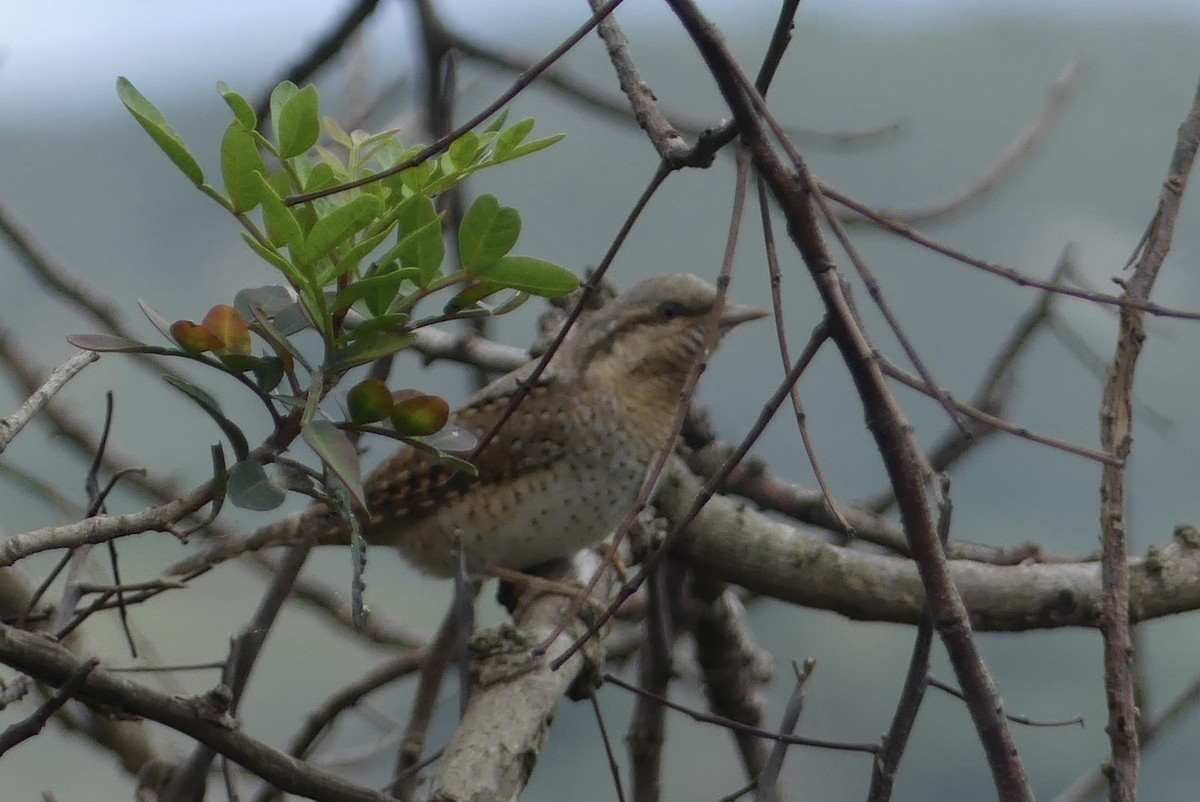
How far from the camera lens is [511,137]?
838 mm

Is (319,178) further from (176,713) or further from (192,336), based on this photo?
(176,713)

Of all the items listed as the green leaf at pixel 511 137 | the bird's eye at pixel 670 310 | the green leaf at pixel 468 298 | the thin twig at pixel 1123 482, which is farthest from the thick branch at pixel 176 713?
the bird's eye at pixel 670 310

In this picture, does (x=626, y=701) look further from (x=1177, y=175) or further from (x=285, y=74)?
(x=1177, y=175)

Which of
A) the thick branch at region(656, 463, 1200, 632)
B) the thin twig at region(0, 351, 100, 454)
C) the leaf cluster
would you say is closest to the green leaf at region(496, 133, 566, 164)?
the leaf cluster

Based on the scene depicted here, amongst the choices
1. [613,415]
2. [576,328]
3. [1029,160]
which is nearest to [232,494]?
[613,415]

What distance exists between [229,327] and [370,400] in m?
0.10

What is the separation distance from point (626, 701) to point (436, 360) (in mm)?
2007

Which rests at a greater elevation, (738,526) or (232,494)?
(738,526)

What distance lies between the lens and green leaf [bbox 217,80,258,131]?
2.60 feet

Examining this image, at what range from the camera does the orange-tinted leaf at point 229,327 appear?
0.81m

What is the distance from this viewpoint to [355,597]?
77 centimetres

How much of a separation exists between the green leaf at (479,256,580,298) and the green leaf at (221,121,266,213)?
0.16 metres

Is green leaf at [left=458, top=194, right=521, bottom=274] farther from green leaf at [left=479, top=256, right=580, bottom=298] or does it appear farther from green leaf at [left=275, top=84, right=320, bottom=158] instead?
green leaf at [left=275, top=84, right=320, bottom=158]

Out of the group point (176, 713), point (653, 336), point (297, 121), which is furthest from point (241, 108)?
point (653, 336)
